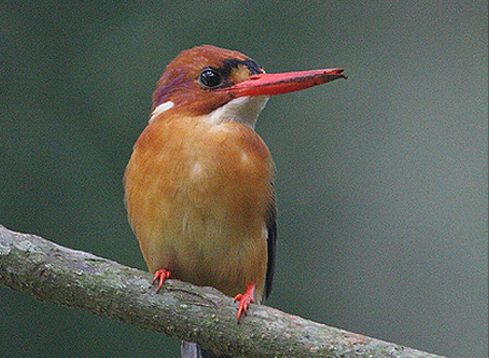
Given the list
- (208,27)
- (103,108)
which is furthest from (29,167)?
(208,27)

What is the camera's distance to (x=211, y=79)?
1818 mm

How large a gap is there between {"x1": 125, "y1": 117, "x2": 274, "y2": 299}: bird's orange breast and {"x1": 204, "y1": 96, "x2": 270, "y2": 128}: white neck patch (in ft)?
0.07

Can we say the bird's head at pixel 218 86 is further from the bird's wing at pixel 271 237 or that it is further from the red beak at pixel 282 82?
the bird's wing at pixel 271 237

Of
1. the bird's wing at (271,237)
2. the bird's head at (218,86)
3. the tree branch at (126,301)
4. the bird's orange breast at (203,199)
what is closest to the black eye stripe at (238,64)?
the bird's head at (218,86)

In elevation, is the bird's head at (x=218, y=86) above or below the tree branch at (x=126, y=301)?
above

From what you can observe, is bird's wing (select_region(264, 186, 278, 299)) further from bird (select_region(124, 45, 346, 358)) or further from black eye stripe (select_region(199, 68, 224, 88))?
black eye stripe (select_region(199, 68, 224, 88))

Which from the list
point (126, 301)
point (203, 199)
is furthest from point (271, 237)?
point (126, 301)

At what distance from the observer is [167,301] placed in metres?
1.46

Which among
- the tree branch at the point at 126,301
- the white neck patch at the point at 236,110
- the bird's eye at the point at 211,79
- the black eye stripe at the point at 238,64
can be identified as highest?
the black eye stripe at the point at 238,64

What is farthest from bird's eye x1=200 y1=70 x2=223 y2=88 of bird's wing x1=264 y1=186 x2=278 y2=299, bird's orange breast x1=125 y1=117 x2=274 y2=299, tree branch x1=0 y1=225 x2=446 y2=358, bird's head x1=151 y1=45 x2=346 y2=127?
tree branch x1=0 y1=225 x2=446 y2=358

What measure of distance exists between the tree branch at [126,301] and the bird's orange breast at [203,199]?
0.27 meters

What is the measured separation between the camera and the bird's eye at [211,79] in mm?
1815

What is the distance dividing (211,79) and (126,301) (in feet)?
2.24

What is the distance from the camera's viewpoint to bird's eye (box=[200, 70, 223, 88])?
5.96ft
